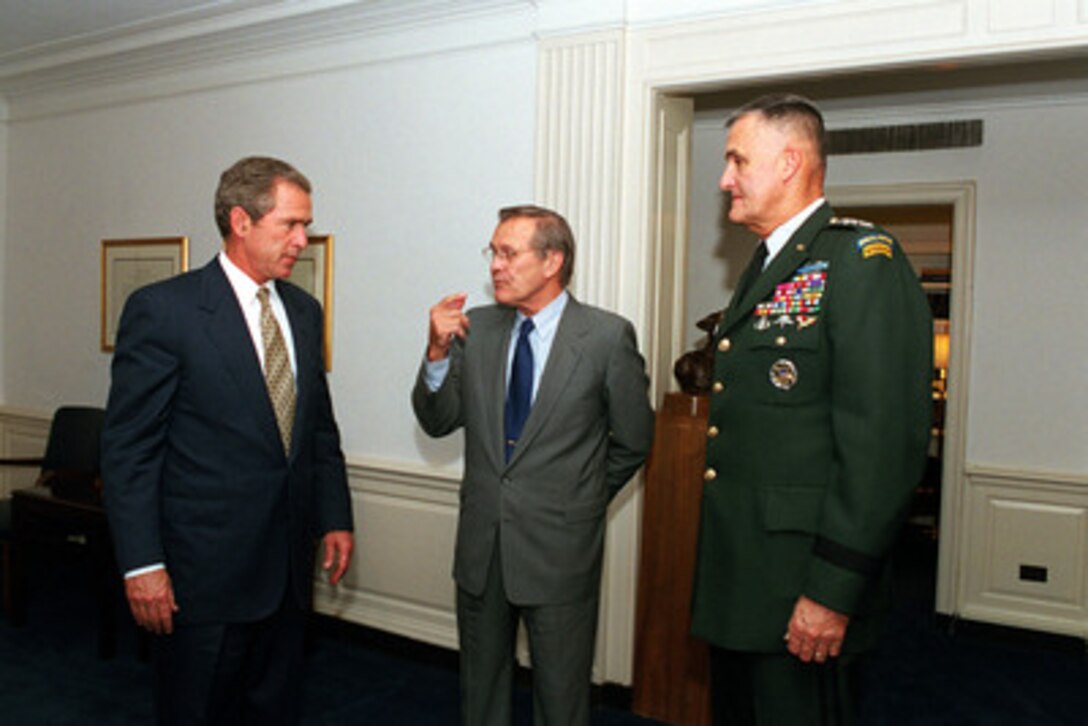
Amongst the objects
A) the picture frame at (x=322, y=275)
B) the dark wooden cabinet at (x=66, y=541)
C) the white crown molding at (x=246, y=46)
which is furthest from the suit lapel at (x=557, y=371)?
the dark wooden cabinet at (x=66, y=541)

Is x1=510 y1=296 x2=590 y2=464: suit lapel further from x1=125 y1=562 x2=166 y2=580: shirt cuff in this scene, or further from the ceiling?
the ceiling

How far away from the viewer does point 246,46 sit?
13.7 feet

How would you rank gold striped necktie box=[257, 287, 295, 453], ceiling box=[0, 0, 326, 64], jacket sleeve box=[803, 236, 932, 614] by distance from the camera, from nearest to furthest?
jacket sleeve box=[803, 236, 932, 614], gold striped necktie box=[257, 287, 295, 453], ceiling box=[0, 0, 326, 64]

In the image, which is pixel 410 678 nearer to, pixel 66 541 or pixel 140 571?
pixel 66 541

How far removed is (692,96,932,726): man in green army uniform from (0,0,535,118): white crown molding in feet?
6.42

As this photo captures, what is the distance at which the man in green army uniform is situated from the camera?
1.63m

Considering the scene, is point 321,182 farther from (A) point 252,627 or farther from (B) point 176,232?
(A) point 252,627

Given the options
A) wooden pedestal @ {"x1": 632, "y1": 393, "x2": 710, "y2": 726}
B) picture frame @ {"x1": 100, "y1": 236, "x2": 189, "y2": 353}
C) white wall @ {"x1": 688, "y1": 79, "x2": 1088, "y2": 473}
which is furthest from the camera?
picture frame @ {"x1": 100, "y1": 236, "x2": 189, "y2": 353}

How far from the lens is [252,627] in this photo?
2191 mm

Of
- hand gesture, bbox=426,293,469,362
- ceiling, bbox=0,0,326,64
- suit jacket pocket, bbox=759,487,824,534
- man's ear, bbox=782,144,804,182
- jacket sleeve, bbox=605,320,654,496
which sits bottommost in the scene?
suit jacket pocket, bbox=759,487,824,534

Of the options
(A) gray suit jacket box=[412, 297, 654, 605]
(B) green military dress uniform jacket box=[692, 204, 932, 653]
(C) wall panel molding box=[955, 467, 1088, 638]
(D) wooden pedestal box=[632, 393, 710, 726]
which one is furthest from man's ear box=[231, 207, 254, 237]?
(C) wall panel molding box=[955, 467, 1088, 638]

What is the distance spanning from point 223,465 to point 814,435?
139 cm

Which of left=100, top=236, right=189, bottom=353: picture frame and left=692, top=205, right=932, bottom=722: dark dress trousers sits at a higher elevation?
left=100, top=236, right=189, bottom=353: picture frame

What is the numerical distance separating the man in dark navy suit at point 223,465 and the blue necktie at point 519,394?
0.54 metres
